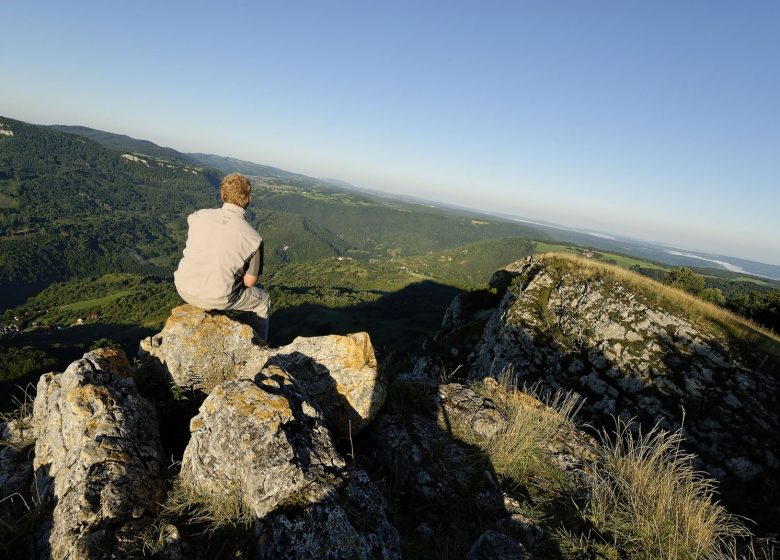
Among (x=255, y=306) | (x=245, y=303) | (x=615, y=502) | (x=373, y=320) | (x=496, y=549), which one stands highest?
(x=245, y=303)

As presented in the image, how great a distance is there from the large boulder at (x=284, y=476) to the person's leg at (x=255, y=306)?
2647 millimetres

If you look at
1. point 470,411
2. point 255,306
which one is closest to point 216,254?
point 255,306

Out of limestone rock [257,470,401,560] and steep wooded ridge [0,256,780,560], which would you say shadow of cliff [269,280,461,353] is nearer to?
steep wooded ridge [0,256,780,560]

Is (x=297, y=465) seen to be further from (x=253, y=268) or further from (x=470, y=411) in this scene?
(x=470, y=411)

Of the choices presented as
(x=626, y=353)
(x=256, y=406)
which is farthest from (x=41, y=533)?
(x=626, y=353)

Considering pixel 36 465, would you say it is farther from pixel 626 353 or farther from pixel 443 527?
pixel 626 353

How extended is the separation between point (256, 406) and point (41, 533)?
2.04 meters

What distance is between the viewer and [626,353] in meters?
15.8

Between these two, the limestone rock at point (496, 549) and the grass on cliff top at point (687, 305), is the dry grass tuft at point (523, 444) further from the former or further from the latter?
the grass on cliff top at point (687, 305)

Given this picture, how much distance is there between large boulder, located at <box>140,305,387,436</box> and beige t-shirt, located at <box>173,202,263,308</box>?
0.47 metres

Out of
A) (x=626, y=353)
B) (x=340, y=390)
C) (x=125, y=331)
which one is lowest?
(x=125, y=331)

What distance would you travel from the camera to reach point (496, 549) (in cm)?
373

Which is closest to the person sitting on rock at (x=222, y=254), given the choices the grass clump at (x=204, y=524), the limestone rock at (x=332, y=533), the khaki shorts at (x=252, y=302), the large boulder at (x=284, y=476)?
the khaki shorts at (x=252, y=302)

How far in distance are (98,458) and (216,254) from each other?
10.5 feet
